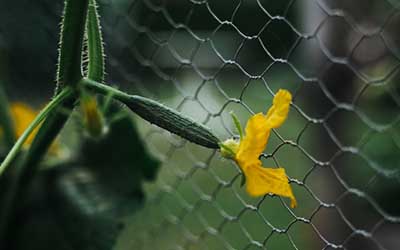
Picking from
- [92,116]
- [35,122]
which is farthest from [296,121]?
[35,122]

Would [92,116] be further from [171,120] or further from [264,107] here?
[264,107]

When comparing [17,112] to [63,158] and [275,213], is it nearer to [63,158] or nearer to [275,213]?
[63,158]

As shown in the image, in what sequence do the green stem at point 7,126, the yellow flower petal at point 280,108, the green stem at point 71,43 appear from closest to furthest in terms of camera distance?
the yellow flower petal at point 280,108, the green stem at point 71,43, the green stem at point 7,126

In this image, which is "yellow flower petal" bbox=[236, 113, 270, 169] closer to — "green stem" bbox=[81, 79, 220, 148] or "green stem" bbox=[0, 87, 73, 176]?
"green stem" bbox=[81, 79, 220, 148]

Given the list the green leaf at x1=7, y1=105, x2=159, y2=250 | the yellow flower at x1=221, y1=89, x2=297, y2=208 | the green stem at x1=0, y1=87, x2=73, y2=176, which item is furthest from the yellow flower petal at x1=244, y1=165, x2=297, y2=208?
the green leaf at x1=7, y1=105, x2=159, y2=250

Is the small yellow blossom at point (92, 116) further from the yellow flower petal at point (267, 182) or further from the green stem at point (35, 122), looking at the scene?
the yellow flower petal at point (267, 182)

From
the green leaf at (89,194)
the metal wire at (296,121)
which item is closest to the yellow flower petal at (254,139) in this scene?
the green leaf at (89,194)
